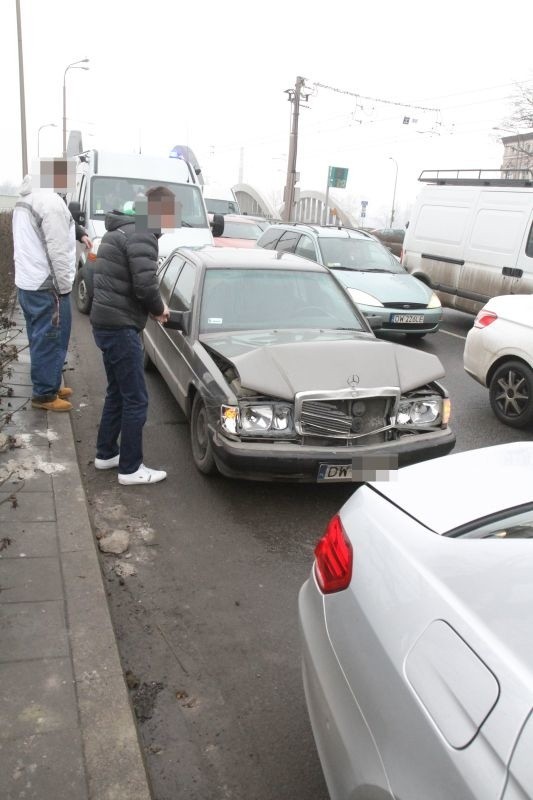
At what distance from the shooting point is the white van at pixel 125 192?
390 inches

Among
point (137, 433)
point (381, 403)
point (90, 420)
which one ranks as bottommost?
point (90, 420)

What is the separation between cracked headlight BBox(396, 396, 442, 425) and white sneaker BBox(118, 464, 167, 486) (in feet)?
5.72

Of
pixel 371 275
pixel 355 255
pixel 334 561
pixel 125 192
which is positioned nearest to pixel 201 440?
pixel 334 561

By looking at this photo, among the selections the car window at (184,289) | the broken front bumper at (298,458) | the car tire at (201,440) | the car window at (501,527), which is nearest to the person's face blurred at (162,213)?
the car window at (184,289)

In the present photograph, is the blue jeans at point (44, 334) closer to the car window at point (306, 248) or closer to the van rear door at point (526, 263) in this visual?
the car window at point (306, 248)

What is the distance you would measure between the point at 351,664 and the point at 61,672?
1.36 m

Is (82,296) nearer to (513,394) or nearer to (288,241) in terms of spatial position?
(288,241)

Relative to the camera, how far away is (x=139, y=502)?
4.35 meters

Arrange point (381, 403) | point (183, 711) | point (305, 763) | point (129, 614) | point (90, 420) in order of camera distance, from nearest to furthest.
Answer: point (305, 763)
point (183, 711)
point (129, 614)
point (381, 403)
point (90, 420)

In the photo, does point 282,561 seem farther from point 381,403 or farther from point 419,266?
point 419,266

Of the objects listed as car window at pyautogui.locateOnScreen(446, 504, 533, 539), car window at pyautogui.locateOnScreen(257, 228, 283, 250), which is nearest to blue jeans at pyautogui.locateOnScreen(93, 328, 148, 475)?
car window at pyautogui.locateOnScreen(446, 504, 533, 539)

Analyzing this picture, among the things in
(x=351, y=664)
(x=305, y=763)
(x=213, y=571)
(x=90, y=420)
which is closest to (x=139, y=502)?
(x=213, y=571)

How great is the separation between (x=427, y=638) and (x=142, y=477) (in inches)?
130

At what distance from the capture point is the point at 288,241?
37.2 feet
